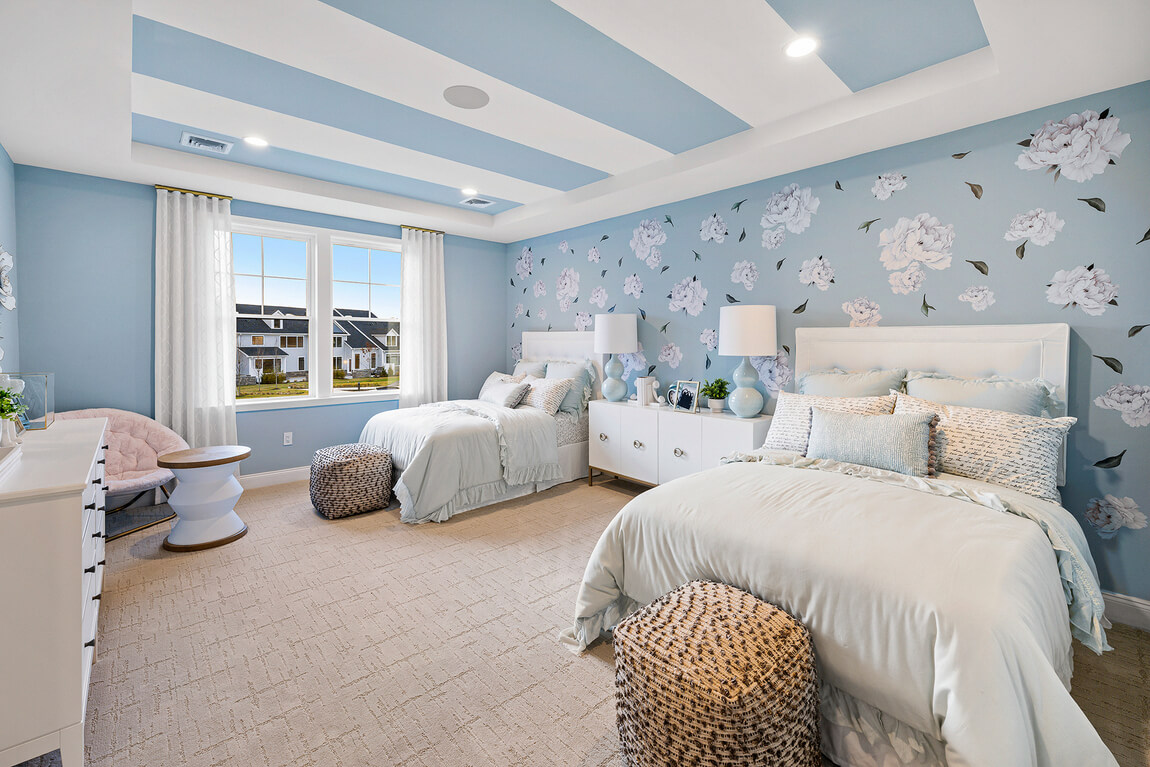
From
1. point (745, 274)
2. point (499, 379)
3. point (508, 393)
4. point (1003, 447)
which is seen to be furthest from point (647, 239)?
point (1003, 447)

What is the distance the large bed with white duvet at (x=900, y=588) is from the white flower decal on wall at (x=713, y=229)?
7.11 ft

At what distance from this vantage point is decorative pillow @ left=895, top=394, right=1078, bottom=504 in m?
2.02

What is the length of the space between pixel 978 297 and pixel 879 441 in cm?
118

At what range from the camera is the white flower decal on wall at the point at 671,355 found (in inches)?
167

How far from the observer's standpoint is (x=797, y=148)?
9.82 ft

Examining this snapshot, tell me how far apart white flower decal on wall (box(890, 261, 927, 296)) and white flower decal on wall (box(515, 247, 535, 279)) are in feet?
11.7

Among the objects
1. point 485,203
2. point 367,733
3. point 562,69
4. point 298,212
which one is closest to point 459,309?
point 485,203

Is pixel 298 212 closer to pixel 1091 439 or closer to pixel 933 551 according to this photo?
pixel 933 551

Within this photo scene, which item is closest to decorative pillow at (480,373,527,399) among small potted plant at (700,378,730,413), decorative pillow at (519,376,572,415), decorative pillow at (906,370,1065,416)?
decorative pillow at (519,376,572,415)

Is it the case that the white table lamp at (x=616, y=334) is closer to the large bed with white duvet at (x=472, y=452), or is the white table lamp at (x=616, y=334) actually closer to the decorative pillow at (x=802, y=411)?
the large bed with white duvet at (x=472, y=452)

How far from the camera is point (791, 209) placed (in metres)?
3.44

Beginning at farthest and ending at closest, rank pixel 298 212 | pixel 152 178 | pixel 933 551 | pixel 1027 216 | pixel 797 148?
pixel 298 212, pixel 152 178, pixel 797 148, pixel 1027 216, pixel 933 551

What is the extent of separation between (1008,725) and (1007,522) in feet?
2.42

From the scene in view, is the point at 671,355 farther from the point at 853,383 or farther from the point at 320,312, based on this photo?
the point at 320,312
